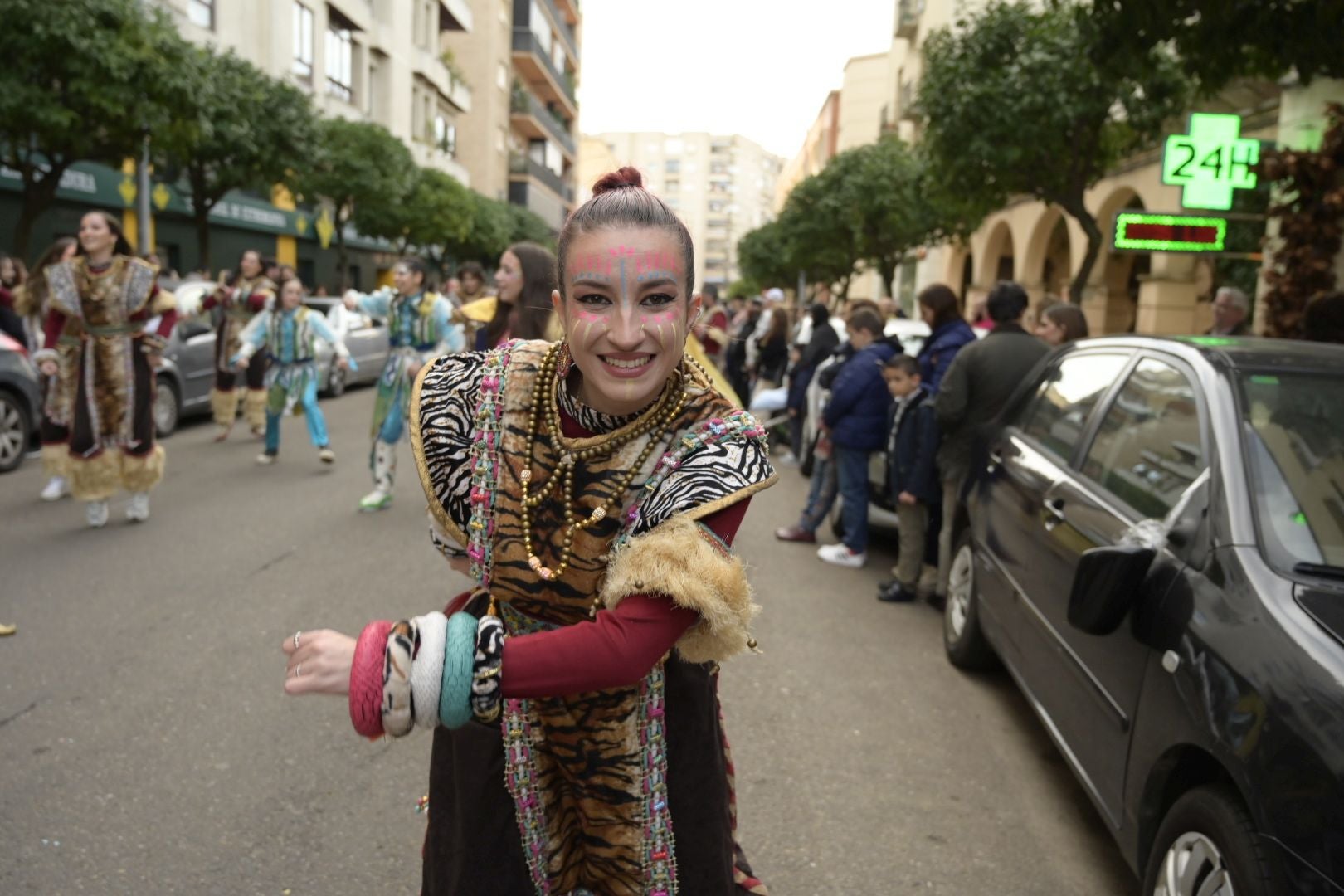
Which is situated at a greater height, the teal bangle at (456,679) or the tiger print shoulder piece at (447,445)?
the tiger print shoulder piece at (447,445)

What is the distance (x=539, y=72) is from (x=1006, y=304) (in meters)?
55.8

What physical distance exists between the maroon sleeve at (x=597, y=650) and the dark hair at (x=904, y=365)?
491cm

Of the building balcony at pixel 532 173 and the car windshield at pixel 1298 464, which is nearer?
the car windshield at pixel 1298 464

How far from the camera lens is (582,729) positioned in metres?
1.77

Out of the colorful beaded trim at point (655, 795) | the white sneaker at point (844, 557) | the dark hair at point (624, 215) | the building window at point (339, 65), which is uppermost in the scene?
the building window at point (339, 65)

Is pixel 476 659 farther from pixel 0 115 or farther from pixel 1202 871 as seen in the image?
pixel 0 115

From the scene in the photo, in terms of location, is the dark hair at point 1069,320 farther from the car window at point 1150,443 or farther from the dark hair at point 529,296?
the dark hair at point 529,296

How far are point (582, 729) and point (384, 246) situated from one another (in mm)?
37978

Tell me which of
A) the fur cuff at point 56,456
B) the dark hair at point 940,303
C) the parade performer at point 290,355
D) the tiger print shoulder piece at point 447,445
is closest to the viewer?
the tiger print shoulder piece at point 447,445

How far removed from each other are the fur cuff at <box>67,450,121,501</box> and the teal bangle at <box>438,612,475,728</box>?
6457mm

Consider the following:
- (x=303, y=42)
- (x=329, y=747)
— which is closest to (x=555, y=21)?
(x=303, y=42)

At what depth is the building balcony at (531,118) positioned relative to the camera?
5400 cm

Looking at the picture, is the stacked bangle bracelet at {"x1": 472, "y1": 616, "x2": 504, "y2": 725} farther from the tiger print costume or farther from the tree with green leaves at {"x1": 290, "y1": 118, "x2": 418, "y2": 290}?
the tree with green leaves at {"x1": 290, "y1": 118, "x2": 418, "y2": 290}

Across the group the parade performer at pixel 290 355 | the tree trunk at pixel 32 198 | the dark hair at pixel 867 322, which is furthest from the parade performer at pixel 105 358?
the tree trunk at pixel 32 198
